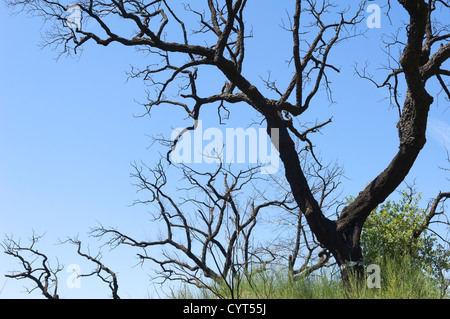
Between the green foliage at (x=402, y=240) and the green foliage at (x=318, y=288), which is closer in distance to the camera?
the green foliage at (x=318, y=288)

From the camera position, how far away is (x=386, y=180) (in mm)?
7078

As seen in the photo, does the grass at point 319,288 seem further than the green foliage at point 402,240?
No

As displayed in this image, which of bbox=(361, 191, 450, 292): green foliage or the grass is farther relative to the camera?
bbox=(361, 191, 450, 292): green foliage

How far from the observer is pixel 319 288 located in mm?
6039

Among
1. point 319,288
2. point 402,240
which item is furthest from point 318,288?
point 402,240

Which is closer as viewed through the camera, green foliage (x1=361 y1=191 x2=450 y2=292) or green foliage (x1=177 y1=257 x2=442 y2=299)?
green foliage (x1=177 y1=257 x2=442 y2=299)

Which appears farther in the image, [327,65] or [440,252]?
[327,65]

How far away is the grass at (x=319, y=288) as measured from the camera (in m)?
5.70

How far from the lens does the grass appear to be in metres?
5.70

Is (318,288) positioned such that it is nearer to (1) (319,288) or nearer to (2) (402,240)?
(1) (319,288)
